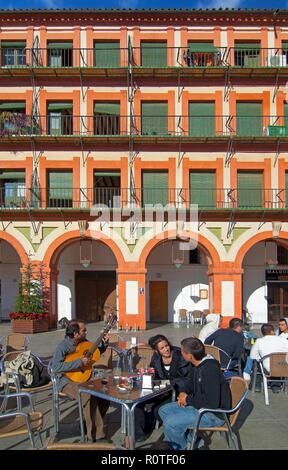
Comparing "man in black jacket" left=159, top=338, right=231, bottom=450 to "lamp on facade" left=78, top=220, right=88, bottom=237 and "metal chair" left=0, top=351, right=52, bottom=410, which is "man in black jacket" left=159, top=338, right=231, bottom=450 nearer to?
"metal chair" left=0, top=351, right=52, bottom=410

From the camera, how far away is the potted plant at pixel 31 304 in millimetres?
21016

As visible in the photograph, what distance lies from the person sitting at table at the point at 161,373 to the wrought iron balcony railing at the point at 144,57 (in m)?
18.8

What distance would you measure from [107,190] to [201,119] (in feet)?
18.8

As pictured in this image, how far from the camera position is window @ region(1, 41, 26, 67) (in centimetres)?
2352

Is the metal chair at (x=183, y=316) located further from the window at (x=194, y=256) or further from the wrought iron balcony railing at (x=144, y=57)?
the wrought iron balcony railing at (x=144, y=57)

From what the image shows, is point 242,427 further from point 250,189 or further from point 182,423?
point 250,189

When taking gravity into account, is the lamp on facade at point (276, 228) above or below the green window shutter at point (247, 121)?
below

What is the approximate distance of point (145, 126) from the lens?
23250 mm

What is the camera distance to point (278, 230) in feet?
73.7

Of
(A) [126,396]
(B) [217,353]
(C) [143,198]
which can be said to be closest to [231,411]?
(A) [126,396]

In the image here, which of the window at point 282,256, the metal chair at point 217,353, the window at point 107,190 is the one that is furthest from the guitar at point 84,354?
the window at point 282,256

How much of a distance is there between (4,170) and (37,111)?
3.26 meters

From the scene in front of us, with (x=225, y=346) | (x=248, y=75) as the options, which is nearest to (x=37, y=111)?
(x=248, y=75)
